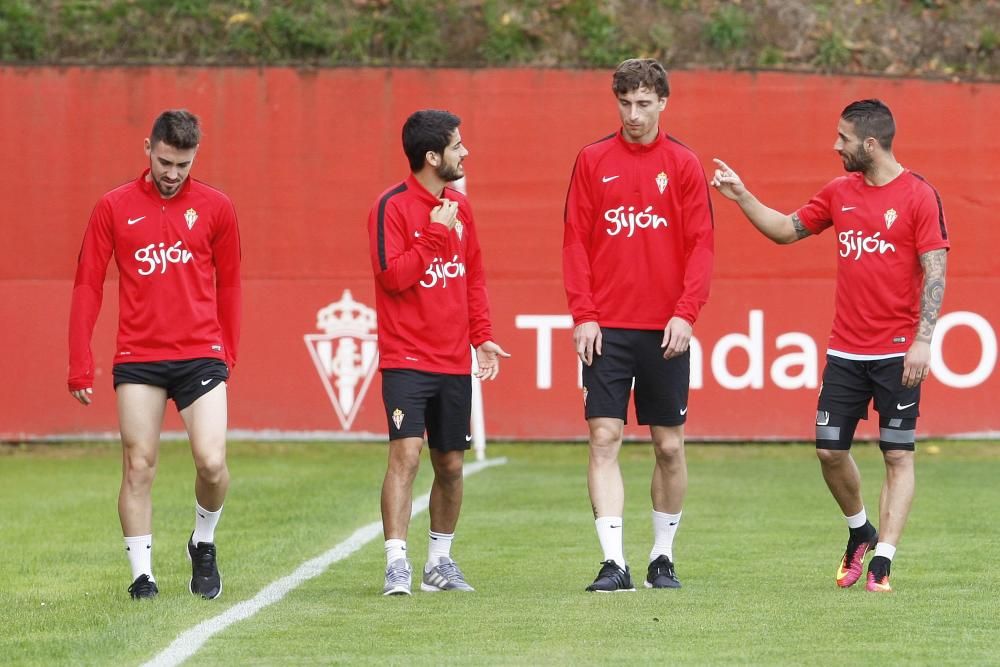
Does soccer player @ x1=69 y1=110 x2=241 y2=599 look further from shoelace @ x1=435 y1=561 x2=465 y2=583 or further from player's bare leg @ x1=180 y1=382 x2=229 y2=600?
shoelace @ x1=435 y1=561 x2=465 y2=583

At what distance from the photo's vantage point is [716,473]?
581 inches

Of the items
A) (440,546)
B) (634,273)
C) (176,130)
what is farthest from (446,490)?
(176,130)

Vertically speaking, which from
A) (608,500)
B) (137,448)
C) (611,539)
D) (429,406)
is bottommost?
(611,539)

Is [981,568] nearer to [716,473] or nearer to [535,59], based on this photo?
[716,473]

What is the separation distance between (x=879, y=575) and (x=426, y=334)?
2141 millimetres

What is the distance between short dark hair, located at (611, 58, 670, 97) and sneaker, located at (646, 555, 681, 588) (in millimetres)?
2008

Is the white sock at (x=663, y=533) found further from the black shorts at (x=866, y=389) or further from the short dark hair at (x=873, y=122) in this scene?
the short dark hair at (x=873, y=122)

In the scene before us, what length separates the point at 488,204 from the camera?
17375 mm

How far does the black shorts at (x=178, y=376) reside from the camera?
763 centimetres

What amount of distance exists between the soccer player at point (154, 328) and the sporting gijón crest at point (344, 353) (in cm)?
904

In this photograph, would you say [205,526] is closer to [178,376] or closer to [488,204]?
[178,376]

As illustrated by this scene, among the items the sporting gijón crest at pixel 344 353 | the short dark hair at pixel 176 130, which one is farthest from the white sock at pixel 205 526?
the sporting gijón crest at pixel 344 353

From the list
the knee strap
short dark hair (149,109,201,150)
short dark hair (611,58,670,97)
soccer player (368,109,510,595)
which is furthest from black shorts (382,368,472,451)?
the knee strap

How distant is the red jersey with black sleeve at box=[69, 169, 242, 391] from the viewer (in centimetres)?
762
